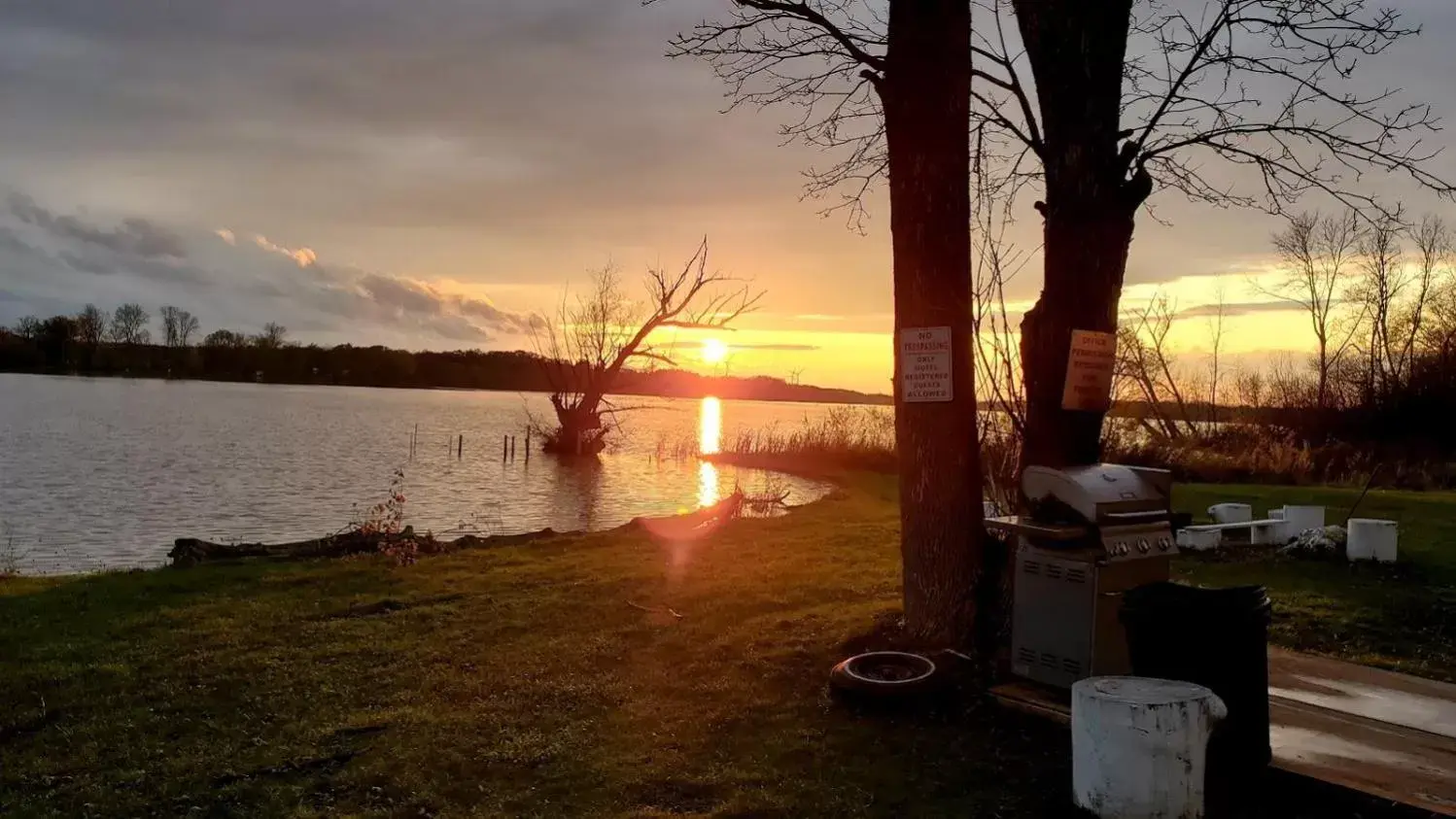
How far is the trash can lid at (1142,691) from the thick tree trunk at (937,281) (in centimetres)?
190

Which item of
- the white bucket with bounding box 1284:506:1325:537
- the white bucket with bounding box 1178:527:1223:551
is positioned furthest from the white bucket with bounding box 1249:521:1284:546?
the white bucket with bounding box 1178:527:1223:551

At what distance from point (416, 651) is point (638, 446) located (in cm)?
3304

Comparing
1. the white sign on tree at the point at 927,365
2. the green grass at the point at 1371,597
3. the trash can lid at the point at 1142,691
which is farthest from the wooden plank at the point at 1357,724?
the white sign on tree at the point at 927,365

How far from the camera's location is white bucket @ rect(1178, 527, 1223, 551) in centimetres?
1030

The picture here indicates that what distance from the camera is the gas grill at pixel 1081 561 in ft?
14.4

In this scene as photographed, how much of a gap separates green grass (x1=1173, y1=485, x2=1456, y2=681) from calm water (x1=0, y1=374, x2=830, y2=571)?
10.8 metres

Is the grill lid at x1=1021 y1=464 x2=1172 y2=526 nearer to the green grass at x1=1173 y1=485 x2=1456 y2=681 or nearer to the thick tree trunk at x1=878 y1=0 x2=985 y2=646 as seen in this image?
the thick tree trunk at x1=878 y1=0 x2=985 y2=646

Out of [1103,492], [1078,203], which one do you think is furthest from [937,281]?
[1103,492]

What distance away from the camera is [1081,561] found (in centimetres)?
442

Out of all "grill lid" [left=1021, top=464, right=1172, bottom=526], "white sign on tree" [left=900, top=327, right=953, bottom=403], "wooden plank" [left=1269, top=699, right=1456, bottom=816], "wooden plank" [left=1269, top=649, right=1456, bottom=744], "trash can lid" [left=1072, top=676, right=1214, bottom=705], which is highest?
"white sign on tree" [left=900, top=327, right=953, bottom=403]

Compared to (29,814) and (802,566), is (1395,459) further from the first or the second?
(29,814)

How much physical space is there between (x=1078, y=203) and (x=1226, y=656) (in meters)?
2.59

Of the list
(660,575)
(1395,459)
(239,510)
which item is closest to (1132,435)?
(1395,459)

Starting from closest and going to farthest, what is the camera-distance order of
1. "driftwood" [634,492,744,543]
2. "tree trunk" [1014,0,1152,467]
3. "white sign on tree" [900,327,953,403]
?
"tree trunk" [1014,0,1152,467] < "white sign on tree" [900,327,953,403] < "driftwood" [634,492,744,543]
